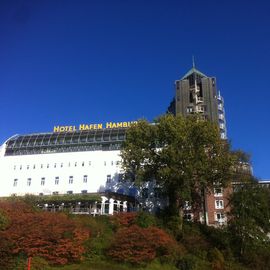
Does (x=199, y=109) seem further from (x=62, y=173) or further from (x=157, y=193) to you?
(x=62, y=173)

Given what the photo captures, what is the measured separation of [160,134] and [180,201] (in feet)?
33.4

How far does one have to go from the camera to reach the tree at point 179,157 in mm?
54750

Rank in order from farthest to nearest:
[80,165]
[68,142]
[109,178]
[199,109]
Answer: [199,109] < [68,142] < [80,165] < [109,178]

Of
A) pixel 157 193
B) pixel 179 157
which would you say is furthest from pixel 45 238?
pixel 157 193

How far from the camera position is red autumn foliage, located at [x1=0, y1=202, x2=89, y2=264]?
42.4 meters

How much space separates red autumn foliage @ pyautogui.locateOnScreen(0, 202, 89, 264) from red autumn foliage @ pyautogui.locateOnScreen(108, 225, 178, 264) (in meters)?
4.05

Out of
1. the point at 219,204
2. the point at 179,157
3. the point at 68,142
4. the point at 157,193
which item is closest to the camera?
the point at 179,157

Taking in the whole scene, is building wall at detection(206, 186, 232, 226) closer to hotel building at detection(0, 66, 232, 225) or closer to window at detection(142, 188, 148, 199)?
hotel building at detection(0, 66, 232, 225)

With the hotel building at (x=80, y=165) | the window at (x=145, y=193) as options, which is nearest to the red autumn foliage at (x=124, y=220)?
the hotel building at (x=80, y=165)

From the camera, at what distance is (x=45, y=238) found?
4319 centimetres

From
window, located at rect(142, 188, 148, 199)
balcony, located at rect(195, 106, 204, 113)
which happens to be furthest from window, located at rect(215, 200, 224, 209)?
balcony, located at rect(195, 106, 204, 113)

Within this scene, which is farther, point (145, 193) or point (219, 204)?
point (219, 204)

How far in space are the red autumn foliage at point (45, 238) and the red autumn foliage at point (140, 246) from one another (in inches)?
159

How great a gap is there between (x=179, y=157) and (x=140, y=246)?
15.1 m
